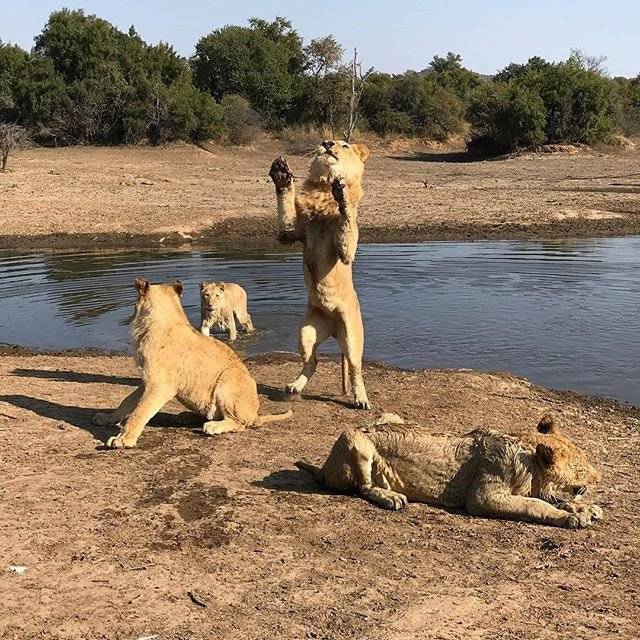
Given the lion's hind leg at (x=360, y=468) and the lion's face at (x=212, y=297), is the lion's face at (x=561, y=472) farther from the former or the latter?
the lion's face at (x=212, y=297)

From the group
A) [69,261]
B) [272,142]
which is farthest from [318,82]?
[69,261]

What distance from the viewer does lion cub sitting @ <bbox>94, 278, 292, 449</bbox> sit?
22.3 feet

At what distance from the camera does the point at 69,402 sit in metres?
→ 8.00

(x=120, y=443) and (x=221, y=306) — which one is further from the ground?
(x=221, y=306)

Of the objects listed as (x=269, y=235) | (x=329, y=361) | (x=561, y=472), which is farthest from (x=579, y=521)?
(x=269, y=235)

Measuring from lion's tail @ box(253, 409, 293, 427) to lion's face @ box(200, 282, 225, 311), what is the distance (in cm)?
380

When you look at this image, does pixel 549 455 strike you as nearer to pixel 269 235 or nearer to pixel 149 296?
pixel 149 296

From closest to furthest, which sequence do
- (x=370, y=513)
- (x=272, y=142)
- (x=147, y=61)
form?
(x=370, y=513)
(x=272, y=142)
(x=147, y=61)

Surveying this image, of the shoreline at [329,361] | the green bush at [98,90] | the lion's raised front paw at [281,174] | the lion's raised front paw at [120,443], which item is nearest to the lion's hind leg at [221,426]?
the lion's raised front paw at [120,443]

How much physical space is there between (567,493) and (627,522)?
40 cm

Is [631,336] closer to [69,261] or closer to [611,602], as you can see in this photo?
[611,602]

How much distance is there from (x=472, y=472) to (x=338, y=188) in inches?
106

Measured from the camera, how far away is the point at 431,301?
47.0 ft

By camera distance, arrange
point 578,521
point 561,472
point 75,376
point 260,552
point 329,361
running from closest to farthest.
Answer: point 260,552 → point 578,521 → point 561,472 → point 75,376 → point 329,361
